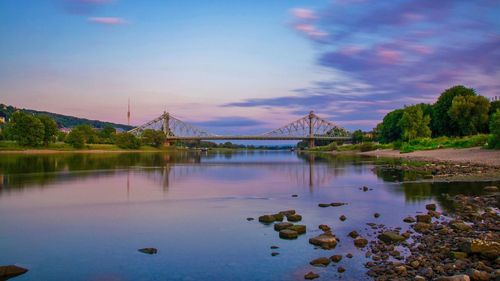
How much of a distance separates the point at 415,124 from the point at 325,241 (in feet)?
278

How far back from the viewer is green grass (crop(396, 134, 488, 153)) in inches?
2466

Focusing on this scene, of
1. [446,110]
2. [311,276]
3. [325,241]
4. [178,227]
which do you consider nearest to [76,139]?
Answer: [446,110]

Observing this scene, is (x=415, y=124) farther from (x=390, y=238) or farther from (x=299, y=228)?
(x=390, y=238)

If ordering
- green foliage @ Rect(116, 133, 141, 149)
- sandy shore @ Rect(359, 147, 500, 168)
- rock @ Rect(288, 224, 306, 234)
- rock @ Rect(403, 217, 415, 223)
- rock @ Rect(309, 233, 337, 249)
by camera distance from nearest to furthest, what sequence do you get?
rock @ Rect(309, 233, 337, 249) < rock @ Rect(288, 224, 306, 234) < rock @ Rect(403, 217, 415, 223) < sandy shore @ Rect(359, 147, 500, 168) < green foliage @ Rect(116, 133, 141, 149)

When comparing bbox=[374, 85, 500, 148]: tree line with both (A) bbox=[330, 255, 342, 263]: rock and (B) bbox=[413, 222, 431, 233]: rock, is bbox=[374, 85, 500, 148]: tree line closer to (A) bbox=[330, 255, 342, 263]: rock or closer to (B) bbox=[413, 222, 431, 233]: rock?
(B) bbox=[413, 222, 431, 233]: rock

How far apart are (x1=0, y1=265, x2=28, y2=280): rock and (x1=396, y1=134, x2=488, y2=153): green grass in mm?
62540

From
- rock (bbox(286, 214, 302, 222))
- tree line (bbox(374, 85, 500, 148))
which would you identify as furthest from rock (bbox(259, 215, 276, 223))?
tree line (bbox(374, 85, 500, 148))

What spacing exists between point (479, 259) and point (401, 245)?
8.08 ft

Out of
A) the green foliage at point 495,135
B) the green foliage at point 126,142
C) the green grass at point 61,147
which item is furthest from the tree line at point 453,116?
the green foliage at point 126,142

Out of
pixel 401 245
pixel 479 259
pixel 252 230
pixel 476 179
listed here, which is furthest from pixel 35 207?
pixel 476 179

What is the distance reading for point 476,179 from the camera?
99.0 ft

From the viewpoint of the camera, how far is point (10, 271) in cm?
1092

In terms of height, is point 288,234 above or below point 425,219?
Result: below

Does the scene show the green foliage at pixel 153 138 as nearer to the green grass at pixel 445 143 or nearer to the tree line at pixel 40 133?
the tree line at pixel 40 133
